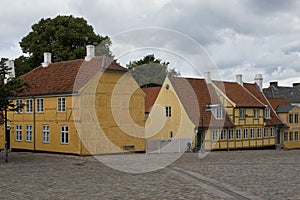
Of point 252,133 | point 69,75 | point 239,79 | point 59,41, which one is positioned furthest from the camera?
point 239,79

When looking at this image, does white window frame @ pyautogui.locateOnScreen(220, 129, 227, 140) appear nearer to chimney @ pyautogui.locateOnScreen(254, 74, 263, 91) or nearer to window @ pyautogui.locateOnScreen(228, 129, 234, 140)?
window @ pyautogui.locateOnScreen(228, 129, 234, 140)

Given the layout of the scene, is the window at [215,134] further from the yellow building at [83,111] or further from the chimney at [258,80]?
the chimney at [258,80]

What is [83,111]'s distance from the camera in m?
29.7

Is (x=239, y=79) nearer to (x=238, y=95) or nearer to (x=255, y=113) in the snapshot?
(x=238, y=95)

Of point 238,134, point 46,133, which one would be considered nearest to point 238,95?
point 238,134

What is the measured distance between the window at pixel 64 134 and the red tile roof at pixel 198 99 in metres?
11.2

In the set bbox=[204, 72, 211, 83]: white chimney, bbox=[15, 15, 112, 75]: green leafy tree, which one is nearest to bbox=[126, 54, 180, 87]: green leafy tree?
bbox=[15, 15, 112, 75]: green leafy tree

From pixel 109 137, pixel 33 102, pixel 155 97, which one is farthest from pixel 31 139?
pixel 155 97

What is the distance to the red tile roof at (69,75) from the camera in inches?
1200

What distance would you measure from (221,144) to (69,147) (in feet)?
45.7

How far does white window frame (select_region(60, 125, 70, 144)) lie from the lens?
30156 millimetres

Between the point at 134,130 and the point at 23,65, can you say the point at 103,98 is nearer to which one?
the point at 134,130

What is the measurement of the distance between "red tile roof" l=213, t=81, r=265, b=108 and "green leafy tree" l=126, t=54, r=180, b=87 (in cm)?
691

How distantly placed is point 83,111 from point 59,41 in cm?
1524
